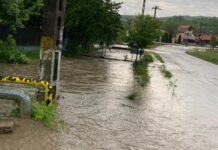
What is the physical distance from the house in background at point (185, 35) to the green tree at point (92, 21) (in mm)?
135185

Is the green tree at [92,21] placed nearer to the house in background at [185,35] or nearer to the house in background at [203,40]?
the house in background at [185,35]

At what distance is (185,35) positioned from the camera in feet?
→ 598

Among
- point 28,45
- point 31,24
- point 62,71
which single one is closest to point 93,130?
point 62,71

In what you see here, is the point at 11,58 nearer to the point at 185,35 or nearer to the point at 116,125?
the point at 116,125

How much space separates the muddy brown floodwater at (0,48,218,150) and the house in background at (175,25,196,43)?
157752 millimetres

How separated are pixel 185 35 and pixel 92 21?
14671 cm

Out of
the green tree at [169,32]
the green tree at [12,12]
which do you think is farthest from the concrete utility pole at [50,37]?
the green tree at [169,32]

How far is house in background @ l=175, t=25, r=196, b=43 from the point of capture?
17730cm

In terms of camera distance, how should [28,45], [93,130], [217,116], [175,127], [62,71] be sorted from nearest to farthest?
[93,130] < [175,127] < [217,116] < [62,71] < [28,45]

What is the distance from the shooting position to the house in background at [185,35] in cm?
17730

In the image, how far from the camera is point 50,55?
13695 mm

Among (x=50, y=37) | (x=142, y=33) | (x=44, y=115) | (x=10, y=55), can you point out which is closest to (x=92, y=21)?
(x=142, y=33)

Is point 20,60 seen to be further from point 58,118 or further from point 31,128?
point 31,128

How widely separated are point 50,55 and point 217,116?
236 inches
